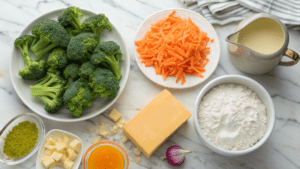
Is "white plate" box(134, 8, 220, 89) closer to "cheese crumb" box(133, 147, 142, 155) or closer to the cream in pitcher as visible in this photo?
the cream in pitcher

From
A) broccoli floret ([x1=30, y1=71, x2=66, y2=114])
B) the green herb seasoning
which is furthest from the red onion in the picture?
the green herb seasoning

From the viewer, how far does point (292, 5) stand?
1.69 m

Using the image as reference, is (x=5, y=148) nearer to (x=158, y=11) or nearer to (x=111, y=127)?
(x=111, y=127)

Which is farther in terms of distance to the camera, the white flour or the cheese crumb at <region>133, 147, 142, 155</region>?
the cheese crumb at <region>133, 147, 142, 155</region>

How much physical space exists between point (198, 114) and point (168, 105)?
202 mm

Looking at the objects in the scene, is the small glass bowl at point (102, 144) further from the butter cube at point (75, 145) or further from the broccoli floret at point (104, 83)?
the broccoli floret at point (104, 83)

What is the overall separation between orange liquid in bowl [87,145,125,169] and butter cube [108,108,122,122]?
7.1 inches

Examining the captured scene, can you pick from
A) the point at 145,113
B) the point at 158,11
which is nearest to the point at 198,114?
the point at 145,113

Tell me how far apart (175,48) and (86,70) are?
1.87ft

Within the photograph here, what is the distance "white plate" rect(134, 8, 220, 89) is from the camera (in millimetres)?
1633

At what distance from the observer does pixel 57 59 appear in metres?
1.54

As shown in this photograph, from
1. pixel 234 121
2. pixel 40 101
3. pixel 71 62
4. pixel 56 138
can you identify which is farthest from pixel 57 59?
pixel 234 121

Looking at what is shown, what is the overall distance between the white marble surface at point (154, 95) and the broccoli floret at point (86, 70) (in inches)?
11.6

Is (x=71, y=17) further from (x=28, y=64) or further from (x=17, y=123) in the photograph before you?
(x=17, y=123)
